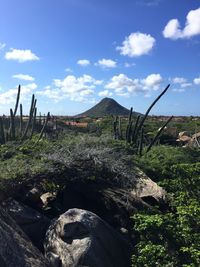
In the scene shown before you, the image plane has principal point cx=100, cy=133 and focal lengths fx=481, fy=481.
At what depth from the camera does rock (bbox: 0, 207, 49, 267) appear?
740 centimetres

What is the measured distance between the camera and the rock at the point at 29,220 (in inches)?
384

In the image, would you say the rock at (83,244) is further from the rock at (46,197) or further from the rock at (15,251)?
the rock at (46,197)

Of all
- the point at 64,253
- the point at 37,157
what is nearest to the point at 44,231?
the point at 64,253

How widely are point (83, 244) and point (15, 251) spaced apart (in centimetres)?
134

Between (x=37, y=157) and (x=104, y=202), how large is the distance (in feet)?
6.40

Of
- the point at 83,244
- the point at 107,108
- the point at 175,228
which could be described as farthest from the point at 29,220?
the point at 107,108

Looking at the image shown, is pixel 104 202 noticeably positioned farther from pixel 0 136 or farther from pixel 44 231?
pixel 0 136

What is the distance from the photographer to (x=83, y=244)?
844 cm

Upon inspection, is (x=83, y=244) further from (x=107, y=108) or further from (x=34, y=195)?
(x=107, y=108)

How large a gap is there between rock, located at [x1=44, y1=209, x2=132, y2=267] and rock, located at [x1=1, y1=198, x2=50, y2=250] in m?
0.69

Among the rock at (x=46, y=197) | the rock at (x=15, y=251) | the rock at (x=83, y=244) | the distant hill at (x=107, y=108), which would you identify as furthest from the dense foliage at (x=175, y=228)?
the distant hill at (x=107, y=108)

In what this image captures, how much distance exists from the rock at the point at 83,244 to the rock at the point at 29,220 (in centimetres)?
69

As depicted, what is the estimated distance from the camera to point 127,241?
31.5 feet

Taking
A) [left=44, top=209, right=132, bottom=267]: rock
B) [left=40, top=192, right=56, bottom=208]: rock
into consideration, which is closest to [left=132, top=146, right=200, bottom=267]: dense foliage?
[left=44, top=209, right=132, bottom=267]: rock
